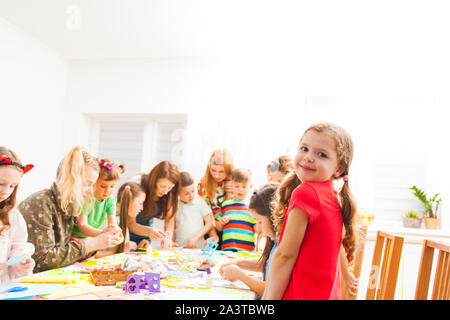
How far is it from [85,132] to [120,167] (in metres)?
2.01

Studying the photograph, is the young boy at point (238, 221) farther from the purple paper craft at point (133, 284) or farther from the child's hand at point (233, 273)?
the purple paper craft at point (133, 284)

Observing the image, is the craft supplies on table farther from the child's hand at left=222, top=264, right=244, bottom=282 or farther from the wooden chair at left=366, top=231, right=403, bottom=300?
the wooden chair at left=366, top=231, right=403, bottom=300

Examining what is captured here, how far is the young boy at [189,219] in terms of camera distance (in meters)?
2.28

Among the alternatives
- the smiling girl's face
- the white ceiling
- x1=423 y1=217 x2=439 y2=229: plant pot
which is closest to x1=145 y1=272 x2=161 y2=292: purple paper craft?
the smiling girl's face

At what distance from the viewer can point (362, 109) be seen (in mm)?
3123

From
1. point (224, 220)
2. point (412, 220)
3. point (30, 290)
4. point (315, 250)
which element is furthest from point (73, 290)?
point (412, 220)

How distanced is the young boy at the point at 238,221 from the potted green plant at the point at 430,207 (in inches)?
63.1

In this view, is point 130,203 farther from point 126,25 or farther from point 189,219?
point 126,25

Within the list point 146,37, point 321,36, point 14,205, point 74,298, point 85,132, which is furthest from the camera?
point 85,132

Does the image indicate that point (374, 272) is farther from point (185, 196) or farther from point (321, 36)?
point (321, 36)

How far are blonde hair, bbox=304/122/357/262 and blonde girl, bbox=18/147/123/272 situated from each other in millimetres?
884

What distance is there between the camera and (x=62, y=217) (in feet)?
4.68
